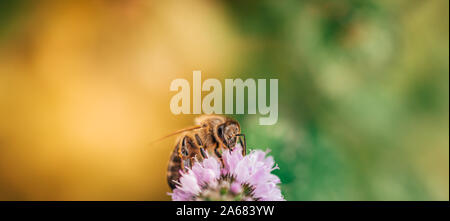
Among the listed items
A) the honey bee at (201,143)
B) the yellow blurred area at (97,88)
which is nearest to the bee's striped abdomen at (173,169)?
the honey bee at (201,143)

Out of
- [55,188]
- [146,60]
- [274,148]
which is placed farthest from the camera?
[146,60]

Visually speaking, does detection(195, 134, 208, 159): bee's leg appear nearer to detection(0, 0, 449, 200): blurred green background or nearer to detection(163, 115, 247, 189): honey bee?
detection(163, 115, 247, 189): honey bee

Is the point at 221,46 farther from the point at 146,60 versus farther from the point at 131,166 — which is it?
the point at 131,166

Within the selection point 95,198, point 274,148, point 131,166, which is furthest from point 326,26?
point 95,198

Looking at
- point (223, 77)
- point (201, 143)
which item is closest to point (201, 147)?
point (201, 143)

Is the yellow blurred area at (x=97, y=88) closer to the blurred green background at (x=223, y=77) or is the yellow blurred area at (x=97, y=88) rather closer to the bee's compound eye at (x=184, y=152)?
the blurred green background at (x=223, y=77)

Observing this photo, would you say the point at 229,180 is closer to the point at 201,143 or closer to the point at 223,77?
the point at 201,143
